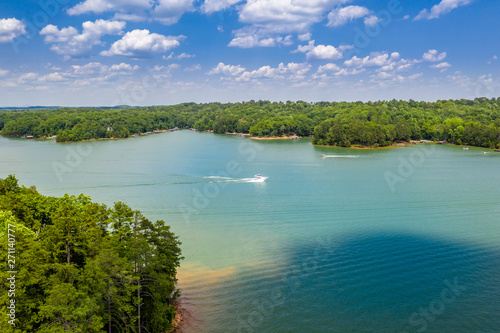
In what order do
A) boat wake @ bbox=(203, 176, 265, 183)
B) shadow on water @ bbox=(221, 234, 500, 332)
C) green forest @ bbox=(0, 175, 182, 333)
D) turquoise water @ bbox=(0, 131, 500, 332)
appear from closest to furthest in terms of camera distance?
green forest @ bbox=(0, 175, 182, 333) → shadow on water @ bbox=(221, 234, 500, 332) → turquoise water @ bbox=(0, 131, 500, 332) → boat wake @ bbox=(203, 176, 265, 183)

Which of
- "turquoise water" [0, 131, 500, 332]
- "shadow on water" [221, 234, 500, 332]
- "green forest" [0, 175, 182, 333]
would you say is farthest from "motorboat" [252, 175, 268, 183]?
"green forest" [0, 175, 182, 333]

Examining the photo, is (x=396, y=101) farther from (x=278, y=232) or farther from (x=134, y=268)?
(x=134, y=268)

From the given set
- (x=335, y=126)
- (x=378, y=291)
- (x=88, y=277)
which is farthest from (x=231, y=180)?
(x=335, y=126)

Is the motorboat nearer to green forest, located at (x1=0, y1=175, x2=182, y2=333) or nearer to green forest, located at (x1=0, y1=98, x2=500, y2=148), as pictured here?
green forest, located at (x1=0, y1=175, x2=182, y2=333)

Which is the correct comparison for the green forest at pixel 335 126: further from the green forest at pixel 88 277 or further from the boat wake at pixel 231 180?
the green forest at pixel 88 277

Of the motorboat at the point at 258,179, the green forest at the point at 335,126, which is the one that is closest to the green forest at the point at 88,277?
the motorboat at the point at 258,179

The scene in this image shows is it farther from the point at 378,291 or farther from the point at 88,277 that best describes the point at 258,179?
the point at 88,277
